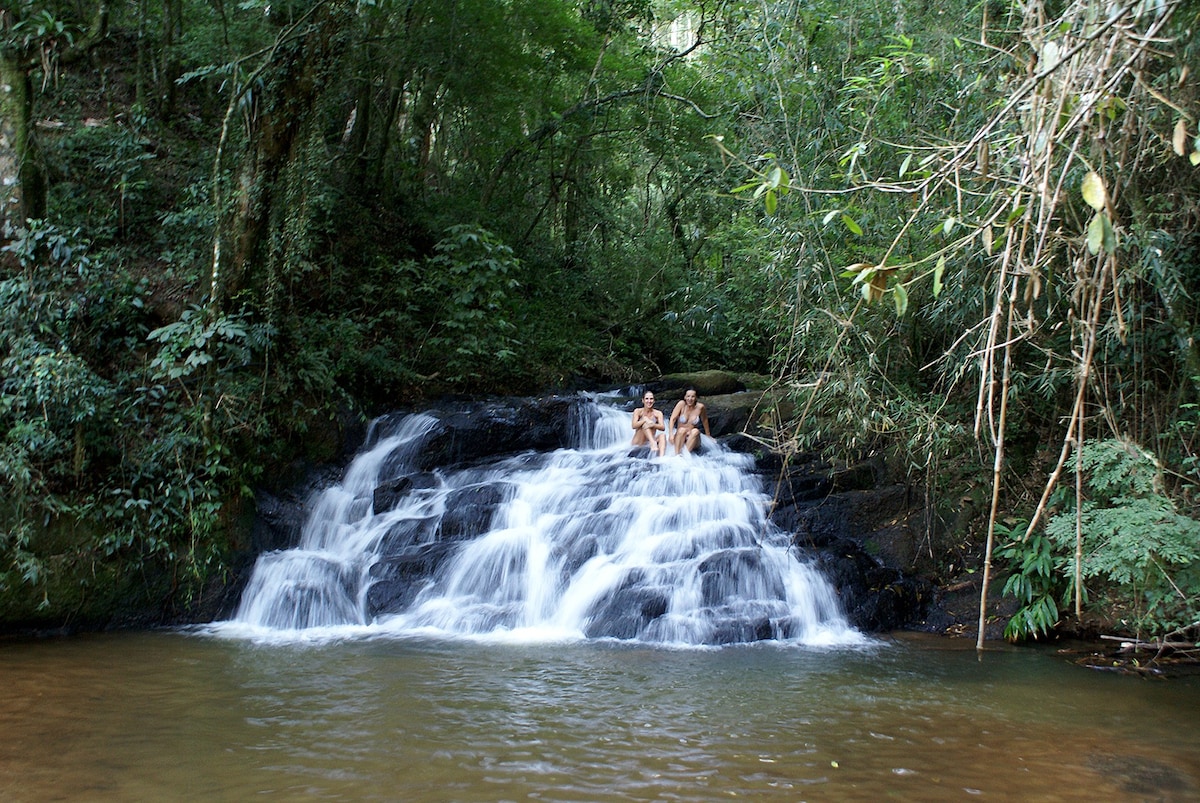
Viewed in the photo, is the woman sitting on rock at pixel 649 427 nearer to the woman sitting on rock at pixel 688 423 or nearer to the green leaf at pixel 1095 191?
the woman sitting on rock at pixel 688 423

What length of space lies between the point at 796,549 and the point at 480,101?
8.59 metres

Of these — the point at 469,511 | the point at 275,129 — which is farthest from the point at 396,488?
the point at 275,129

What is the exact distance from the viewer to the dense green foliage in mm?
5574

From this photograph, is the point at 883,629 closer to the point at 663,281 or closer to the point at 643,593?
the point at 643,593

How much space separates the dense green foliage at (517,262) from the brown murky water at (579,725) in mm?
952

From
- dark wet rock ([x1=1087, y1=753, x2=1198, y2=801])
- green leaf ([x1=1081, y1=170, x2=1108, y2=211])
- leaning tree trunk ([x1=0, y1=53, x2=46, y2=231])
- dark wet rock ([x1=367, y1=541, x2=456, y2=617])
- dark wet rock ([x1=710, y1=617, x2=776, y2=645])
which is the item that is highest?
leaning tree trunk ([x1=0, y1=53, x2=46, y2=231])

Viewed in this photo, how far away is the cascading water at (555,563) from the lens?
7188mm

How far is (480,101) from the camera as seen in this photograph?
13.1 meters

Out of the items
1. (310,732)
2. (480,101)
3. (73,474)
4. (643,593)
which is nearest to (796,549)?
(643,593)

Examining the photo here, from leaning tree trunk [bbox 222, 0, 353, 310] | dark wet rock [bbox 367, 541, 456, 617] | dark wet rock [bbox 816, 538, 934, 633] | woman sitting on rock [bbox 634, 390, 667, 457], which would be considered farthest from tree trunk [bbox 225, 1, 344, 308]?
dark wet rock [bbox 816, 538, 934, 633]

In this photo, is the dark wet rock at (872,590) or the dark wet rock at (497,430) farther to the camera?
the dark wet rock at (497,430)

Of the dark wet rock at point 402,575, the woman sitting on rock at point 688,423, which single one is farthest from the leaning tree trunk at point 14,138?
the woman sitting on rock at point 688,423

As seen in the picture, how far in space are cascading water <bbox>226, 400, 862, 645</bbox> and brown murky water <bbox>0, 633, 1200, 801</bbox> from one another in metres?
0.67

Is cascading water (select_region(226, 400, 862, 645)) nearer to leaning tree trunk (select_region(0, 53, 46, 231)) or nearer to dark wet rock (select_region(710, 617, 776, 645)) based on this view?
dark wet rock (select_region(710, 617, 776, 645))
